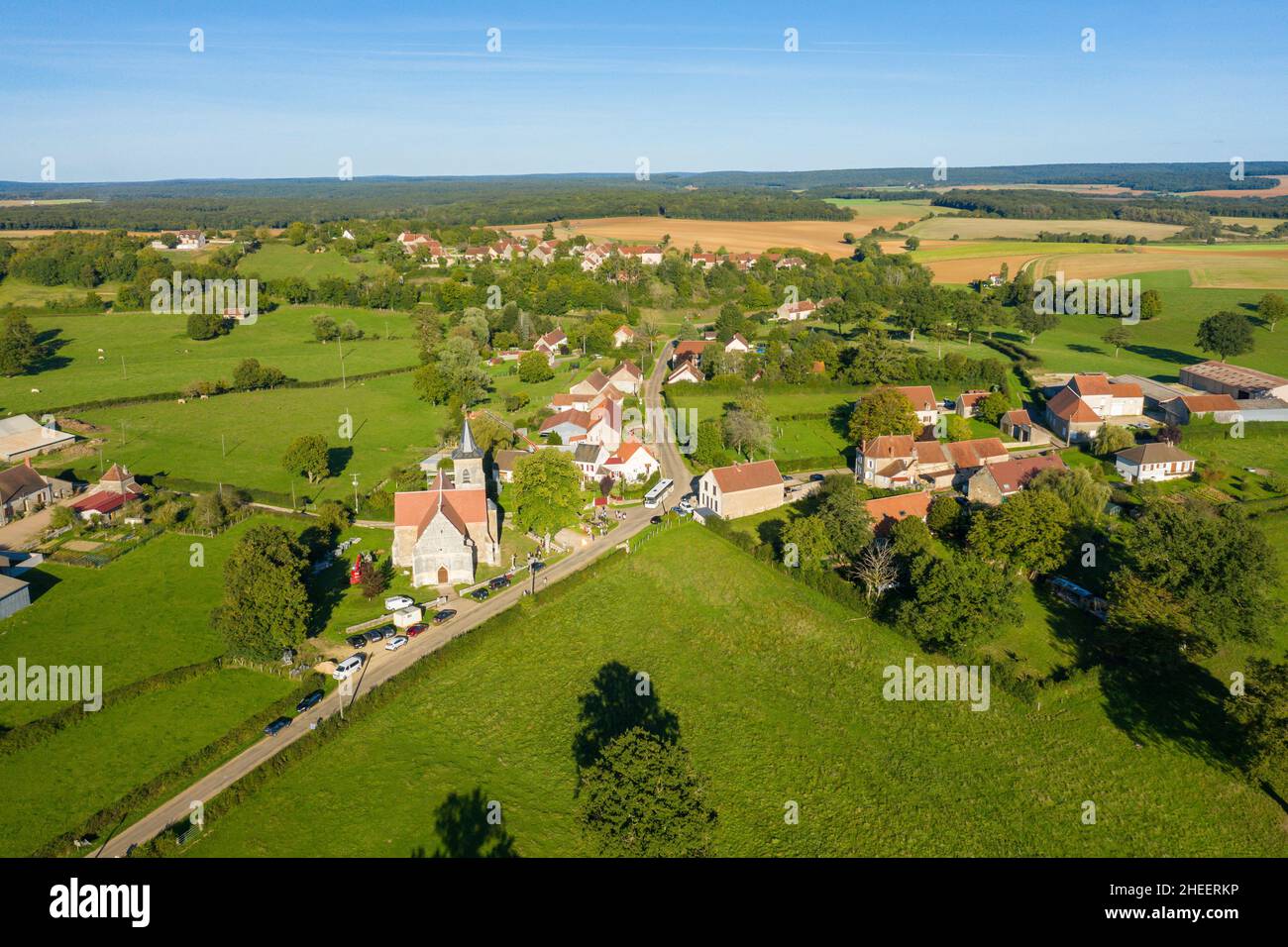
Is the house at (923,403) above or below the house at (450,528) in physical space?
above

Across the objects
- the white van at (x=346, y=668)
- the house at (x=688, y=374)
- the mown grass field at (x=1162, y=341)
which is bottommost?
the white van at (x=346, y=668)

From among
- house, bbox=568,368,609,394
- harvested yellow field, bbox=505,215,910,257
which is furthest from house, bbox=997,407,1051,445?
harvested yellow field, bbox=505,215,910,257

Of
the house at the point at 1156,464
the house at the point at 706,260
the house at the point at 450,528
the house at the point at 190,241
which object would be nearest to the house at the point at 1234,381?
the house at the point at 1156,464

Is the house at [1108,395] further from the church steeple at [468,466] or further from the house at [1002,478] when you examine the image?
the church steeple at [468,466]

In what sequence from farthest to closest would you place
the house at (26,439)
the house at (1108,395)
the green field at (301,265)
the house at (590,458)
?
the green field at (301,265)
the house at (1108,395)
the house at (26,439)
the house at (590,458)

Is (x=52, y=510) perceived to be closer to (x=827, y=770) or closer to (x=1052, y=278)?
(x=827, y=770)

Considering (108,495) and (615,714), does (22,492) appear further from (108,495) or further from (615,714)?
(615,714)
